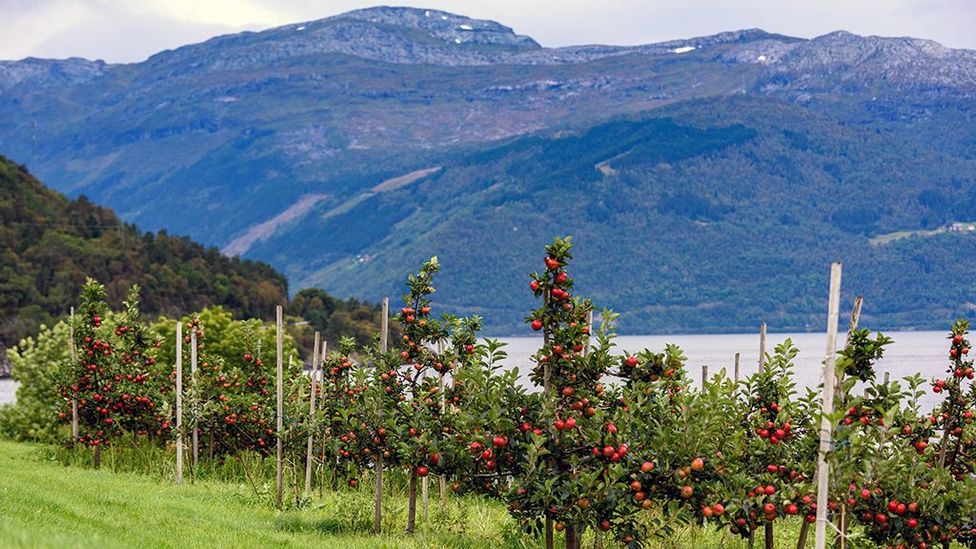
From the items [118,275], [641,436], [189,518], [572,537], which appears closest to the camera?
[641,436]

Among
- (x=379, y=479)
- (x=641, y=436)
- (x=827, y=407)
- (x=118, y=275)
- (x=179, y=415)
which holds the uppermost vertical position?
(x=827, y=407)

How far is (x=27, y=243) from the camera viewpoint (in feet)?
445

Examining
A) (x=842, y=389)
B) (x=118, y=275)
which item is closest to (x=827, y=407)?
(x=842, y=389)

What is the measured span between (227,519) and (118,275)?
11342cm

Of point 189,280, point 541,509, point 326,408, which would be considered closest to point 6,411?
point 326,408

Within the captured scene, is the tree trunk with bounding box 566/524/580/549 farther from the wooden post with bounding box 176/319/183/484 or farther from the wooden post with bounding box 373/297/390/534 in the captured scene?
the wooden post with bounding box 176/319/183/484

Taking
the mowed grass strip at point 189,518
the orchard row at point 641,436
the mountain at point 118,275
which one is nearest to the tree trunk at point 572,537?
the orchard row at point 641,436

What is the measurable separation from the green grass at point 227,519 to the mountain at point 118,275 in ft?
300

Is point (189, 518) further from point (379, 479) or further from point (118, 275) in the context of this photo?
point (118, 275)

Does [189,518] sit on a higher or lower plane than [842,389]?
lower

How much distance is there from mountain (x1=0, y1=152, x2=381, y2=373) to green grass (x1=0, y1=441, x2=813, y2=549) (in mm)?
91579

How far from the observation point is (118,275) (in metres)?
130

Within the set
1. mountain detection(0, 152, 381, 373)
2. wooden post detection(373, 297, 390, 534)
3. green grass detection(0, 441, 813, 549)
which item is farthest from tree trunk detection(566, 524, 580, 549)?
mountain detection(0, 152, 381, 373)

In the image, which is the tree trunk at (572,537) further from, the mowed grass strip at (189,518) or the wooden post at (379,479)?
the wooden post at (379,479)
